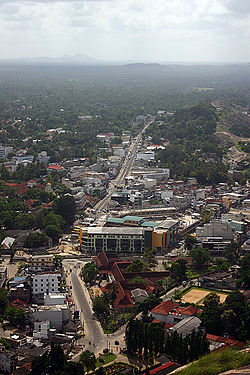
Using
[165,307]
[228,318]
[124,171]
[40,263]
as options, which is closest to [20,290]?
[40,263]

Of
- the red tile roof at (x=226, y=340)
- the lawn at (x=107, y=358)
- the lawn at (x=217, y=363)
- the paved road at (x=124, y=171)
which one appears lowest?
the paved road at (x=124, y=171)

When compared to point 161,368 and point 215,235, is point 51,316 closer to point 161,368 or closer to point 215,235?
point 161,368

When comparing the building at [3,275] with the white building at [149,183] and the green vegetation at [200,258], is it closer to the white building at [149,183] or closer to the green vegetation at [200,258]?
the green vegetation at [200,258]

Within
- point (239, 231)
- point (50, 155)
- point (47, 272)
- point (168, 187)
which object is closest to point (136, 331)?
point (47, 272)

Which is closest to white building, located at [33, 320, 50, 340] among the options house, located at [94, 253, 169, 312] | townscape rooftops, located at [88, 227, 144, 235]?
house, located at [94, 253, 169, 312]

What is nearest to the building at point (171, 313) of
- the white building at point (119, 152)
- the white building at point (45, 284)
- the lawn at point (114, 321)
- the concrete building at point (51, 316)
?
the lawn at point (114, 321)

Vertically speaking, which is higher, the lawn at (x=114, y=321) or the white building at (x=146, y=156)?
the white building at (x=146, y=156)
